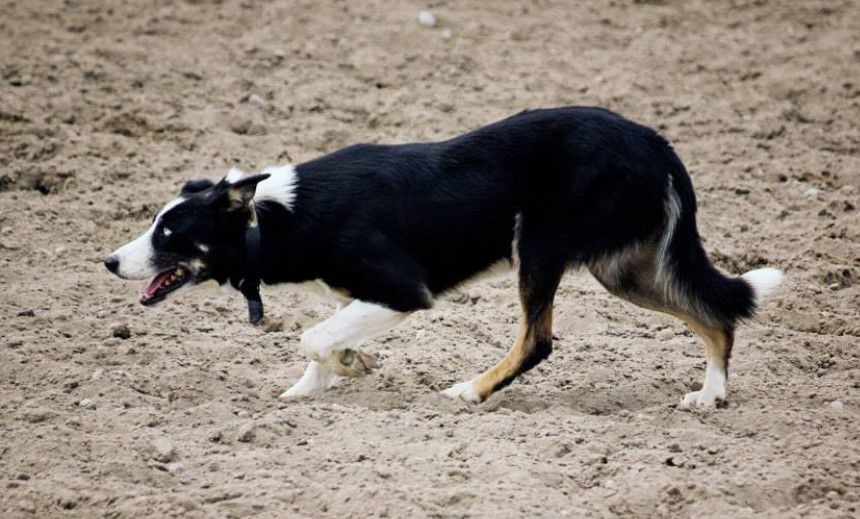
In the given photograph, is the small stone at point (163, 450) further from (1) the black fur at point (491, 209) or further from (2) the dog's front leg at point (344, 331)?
(1) the black fur at point (491, 209)

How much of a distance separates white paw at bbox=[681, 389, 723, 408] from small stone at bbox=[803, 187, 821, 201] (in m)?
2.87

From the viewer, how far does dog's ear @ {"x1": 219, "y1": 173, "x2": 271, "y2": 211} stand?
5242mm

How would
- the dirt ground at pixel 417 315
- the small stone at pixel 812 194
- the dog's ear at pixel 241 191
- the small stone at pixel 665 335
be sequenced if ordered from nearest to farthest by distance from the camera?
the dirt ground at pixel 417 315, the dog's ear at pixel 241 191, the small stone at pixel 665 335, the small stone at pixel 812 194

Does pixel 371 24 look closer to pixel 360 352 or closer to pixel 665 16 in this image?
pixel 665 16

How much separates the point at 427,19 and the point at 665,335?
16.8 ft

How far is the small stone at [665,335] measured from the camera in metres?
6.34

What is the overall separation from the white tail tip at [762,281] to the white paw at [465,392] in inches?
56.0

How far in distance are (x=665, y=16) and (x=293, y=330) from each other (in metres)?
6.05

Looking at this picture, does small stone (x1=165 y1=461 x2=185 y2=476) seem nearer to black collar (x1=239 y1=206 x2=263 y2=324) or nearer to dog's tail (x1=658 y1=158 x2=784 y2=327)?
black collar (x1=239 y1=206 x2=263 y2=324)

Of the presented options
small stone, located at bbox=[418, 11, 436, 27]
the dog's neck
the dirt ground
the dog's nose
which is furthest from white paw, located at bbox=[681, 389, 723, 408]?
small stone, located at bbox=[418, 11, 436, 27]

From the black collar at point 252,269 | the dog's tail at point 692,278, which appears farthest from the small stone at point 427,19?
the black collar at point 252,269

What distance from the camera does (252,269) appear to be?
552 cm

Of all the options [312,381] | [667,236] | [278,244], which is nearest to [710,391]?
[667,236]

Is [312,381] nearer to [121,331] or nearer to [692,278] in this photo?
[121,331]
